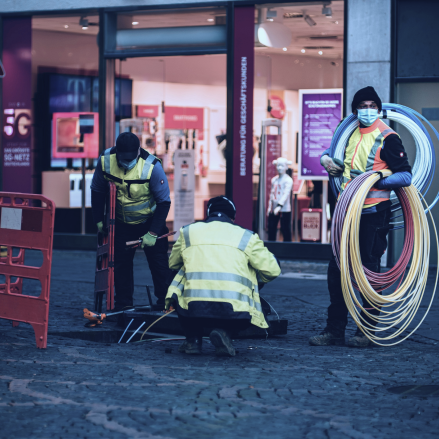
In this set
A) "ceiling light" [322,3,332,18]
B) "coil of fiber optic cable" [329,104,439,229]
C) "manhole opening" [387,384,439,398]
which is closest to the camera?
"manhole opening" [387,384,439,398]

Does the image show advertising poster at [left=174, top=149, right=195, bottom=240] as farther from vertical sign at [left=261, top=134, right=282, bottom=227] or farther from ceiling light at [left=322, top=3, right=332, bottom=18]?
ceiling light at [left=322, top=3, right=332, bottom=18]

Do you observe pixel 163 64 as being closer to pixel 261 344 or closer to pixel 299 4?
pixel 299 4

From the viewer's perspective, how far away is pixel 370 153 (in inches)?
250

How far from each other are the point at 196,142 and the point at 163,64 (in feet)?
4.55

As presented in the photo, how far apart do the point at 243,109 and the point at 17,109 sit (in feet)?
13.0

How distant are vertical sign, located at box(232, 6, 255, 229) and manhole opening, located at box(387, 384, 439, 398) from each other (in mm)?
7133

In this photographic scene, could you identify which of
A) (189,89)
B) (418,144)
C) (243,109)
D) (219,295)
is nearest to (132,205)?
(219,295)

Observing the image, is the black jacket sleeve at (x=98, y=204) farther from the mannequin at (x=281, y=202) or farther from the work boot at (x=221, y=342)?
the mannequin at (x=281, y=202)

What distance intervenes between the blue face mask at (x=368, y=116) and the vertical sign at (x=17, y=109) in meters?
8.03

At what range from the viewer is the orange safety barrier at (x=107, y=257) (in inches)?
272

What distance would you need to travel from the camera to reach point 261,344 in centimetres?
635

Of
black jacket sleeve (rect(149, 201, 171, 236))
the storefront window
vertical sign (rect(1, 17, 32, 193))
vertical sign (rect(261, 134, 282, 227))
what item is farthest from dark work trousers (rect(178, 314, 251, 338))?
vertical sign (rect(1, 17, 32, 193))

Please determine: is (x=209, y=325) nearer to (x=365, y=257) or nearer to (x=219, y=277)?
(x=219, y=277)

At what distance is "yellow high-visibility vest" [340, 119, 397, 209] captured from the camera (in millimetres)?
6289
